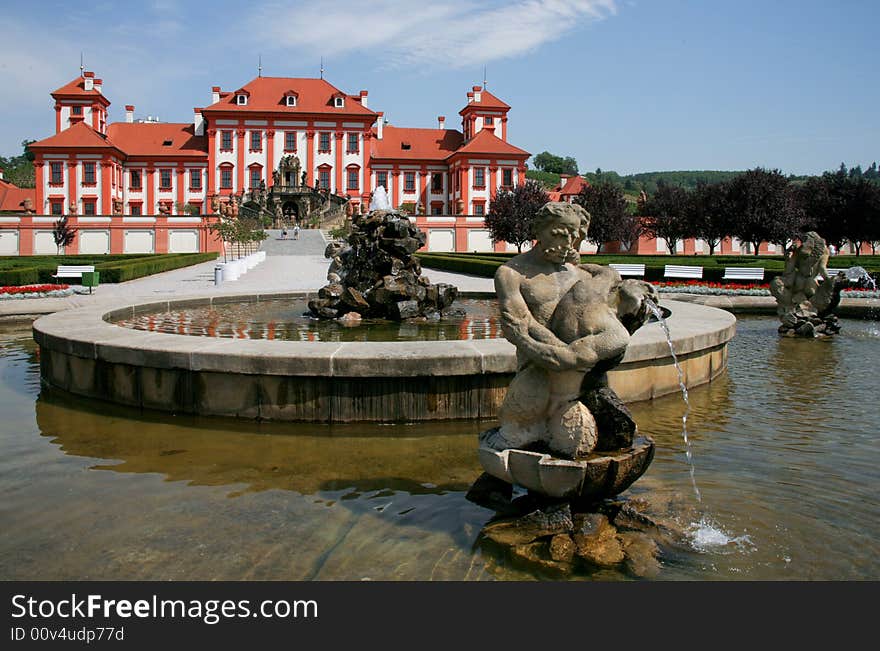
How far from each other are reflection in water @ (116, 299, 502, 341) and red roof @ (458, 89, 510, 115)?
6057 centimetres

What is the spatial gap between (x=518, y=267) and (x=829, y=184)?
52.7 metres

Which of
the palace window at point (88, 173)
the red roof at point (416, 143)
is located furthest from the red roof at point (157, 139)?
the red roof at point (416, 143)

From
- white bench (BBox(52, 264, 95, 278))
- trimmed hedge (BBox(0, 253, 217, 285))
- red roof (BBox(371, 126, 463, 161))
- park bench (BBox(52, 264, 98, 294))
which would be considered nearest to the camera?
park bench (BBox(52, 264, 98, 294))

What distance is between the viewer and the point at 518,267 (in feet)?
12.9

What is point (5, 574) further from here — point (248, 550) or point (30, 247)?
point (30, 247)

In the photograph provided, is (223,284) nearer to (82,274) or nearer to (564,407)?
(82,274)

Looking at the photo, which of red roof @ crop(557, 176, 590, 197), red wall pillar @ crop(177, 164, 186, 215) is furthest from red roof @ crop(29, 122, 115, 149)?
red roof @ crop(557, 176, 590, 197)

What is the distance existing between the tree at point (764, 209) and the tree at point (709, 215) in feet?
2.06

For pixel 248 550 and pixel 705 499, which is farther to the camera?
pixel 705 499

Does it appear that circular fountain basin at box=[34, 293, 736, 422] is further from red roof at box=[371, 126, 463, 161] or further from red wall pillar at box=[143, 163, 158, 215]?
red wall pillar at box=[143, 163, 158, 215]

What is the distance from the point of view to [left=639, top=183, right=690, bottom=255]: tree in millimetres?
49344

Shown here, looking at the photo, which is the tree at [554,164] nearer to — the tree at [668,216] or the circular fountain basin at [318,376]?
the tree at [668,216]

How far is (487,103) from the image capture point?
70.7 meters
